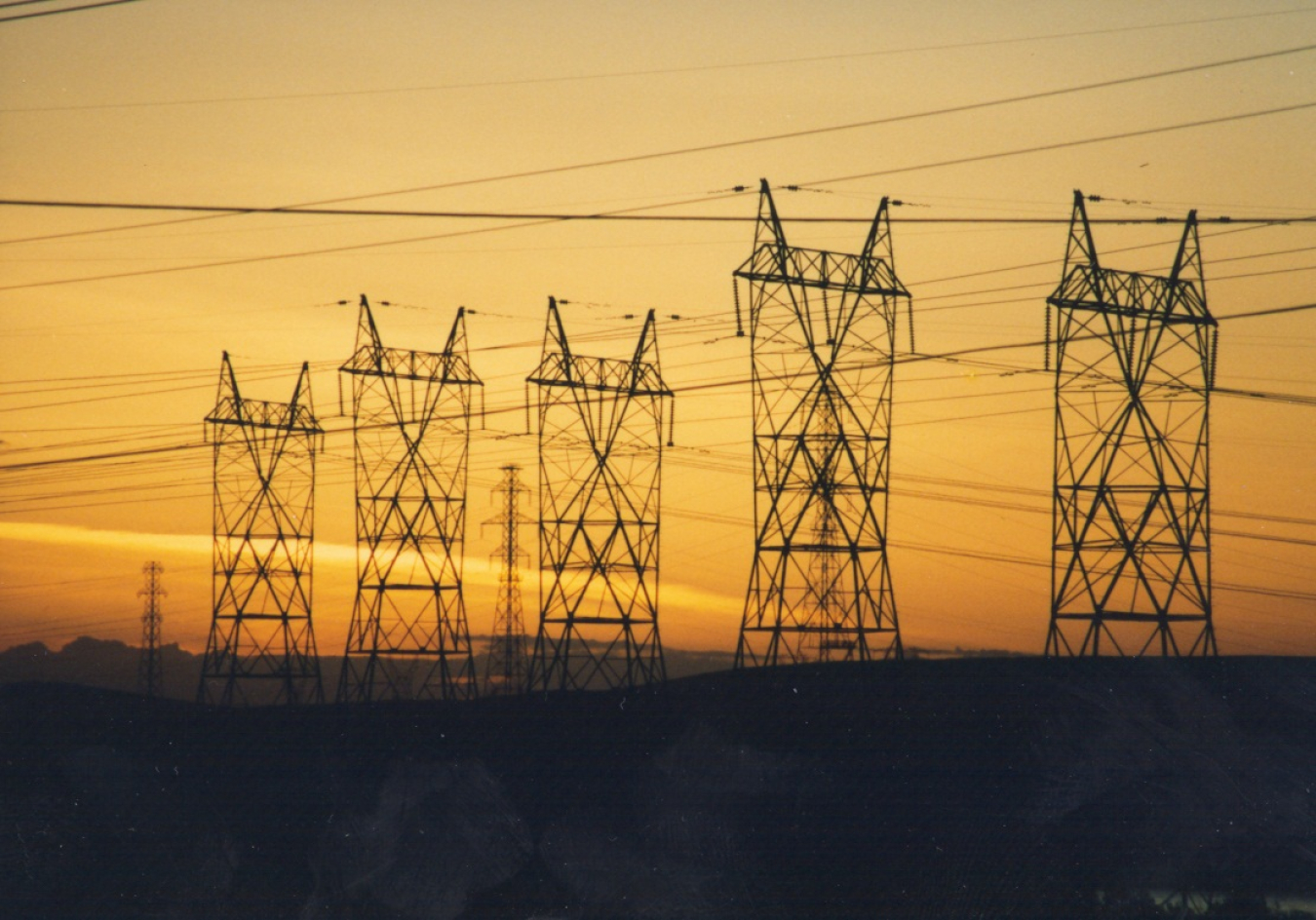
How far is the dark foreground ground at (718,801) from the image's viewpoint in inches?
1533

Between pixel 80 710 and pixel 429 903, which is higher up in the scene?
pixel 80 710

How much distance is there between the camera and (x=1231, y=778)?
3991 cm

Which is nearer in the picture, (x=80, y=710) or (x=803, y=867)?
(x=803, y=867)

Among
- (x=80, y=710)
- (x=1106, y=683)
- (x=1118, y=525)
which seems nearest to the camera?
(x=1106, y=683)

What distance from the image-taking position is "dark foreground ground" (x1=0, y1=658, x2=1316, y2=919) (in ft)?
128

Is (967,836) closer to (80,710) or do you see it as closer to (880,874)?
(880,874)

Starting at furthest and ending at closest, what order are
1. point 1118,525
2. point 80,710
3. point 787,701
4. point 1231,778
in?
point 80,710, point 1118,525, point 787,701, point 1231,778

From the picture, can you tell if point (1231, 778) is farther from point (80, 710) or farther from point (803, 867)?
point (80, 710)

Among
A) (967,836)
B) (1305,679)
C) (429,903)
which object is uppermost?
(1305,679)

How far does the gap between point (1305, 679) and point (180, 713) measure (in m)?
42.4

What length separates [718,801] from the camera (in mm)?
45375

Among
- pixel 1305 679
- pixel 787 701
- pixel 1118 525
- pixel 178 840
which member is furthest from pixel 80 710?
pixel 1305 679

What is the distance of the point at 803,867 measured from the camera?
41875 mm

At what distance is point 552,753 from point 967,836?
15.7 m
